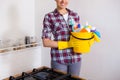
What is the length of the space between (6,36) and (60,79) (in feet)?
4.48

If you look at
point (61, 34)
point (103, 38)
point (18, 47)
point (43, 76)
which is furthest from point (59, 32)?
point (18, 47)

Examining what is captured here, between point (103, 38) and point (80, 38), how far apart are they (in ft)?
2.30

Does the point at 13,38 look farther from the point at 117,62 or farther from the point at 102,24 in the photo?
the point at 117,62

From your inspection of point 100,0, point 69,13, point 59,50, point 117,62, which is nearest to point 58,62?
point 59,50

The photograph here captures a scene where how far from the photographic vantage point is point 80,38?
1.31 meters

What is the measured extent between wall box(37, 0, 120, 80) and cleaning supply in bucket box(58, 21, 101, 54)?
1.87ft

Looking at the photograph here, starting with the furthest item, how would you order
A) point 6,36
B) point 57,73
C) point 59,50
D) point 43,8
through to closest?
point 43,8 < point 6,36 < point 59,50 < point 57,73

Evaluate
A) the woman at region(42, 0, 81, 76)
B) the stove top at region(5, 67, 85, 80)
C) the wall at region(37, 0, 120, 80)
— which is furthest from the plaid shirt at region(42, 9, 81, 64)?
the wall at region(37, 0, 120, 80)

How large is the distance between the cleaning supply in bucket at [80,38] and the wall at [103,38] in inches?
22.4

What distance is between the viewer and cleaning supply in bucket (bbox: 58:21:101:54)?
1304 millimetres

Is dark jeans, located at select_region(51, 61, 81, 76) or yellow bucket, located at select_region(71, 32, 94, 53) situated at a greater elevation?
yellow bucket, located at select_region(71, 32, 94, 53)

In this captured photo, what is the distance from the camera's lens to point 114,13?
1.81m

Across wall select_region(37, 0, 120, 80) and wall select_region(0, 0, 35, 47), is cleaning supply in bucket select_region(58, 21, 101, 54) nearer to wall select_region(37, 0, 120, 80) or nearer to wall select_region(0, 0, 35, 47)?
wall select_region(37, 0, 120, 80)

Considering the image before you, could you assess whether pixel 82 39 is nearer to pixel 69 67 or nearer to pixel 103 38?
pixel 69 67
